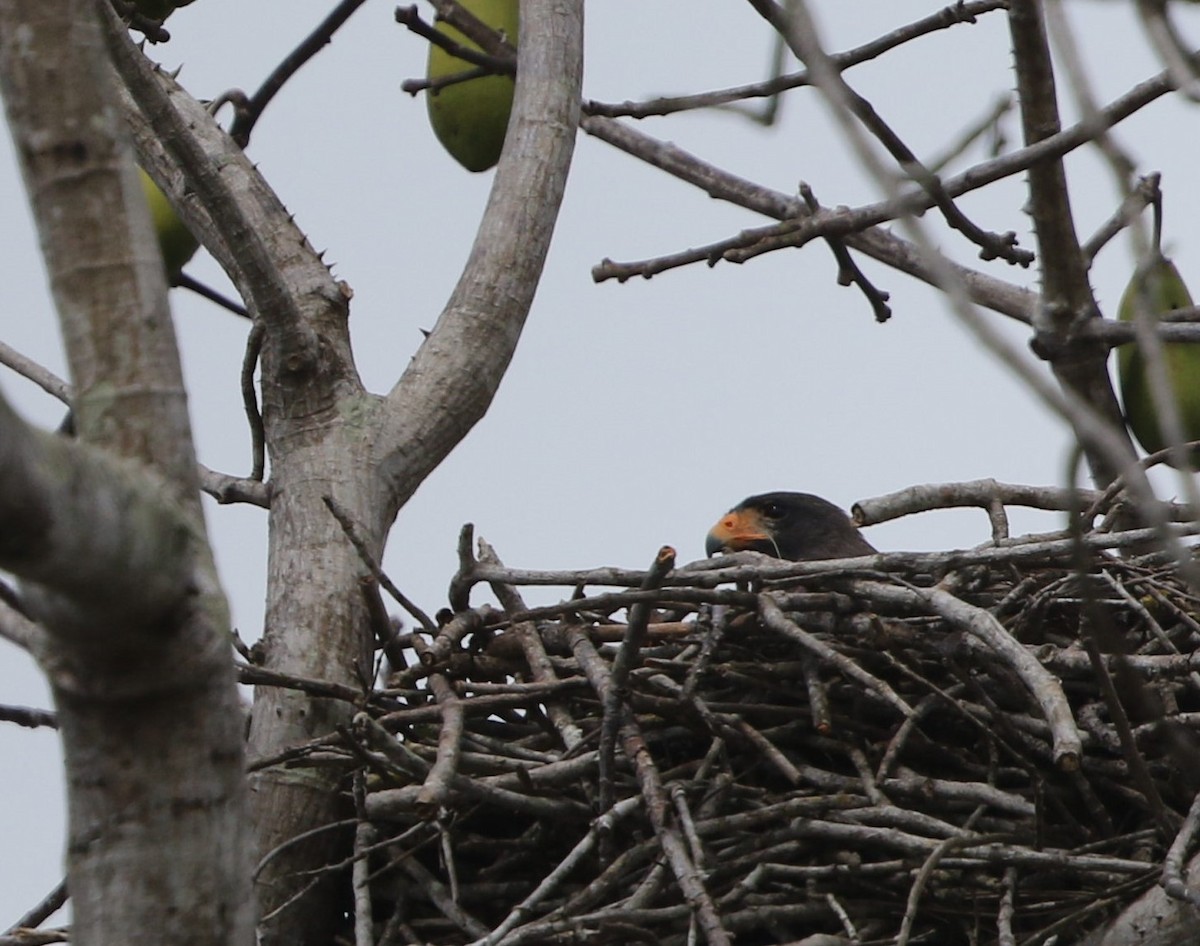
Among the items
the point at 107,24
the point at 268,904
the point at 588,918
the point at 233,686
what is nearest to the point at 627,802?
the point at 588,918

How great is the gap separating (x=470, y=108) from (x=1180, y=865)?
2.95 metres

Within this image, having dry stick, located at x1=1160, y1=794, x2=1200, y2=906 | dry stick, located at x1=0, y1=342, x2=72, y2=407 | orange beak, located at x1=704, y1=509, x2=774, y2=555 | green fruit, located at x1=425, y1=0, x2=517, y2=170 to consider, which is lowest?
dry stick, located at x1=1160, y1=794, x2=1200, y2=906

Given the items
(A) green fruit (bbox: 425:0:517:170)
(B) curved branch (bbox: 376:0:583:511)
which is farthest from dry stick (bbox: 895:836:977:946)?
(A) green fruit (bbox: 425:0:517:170)

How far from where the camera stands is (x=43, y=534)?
1.59 m

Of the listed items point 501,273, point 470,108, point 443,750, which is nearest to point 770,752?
point 443,750

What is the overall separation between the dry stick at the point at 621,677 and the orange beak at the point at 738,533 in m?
1.98

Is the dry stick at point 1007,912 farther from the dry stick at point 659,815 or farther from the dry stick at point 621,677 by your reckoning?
the dry stick at point 621,677

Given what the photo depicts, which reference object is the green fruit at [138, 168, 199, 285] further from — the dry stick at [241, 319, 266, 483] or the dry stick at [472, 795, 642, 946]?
the dry stick at [472, 795, 642, 946]

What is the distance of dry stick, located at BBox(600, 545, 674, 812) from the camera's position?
3307 millimetres

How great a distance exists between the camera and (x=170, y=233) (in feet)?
15.5

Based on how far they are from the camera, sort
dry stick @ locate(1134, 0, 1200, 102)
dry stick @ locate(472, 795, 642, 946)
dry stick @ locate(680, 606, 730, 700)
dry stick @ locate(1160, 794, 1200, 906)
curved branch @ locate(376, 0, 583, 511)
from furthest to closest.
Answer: curved branch @ locate(376, 0, 583, 511)
dry stick @ locate(680, 606, 730, 700)
dry stick @ locate(472, 795, 642, 946)
dry stick @ locate(1160, 794, 1200, 906)
dry stick @ locate(1134, 0, 1200, 102)

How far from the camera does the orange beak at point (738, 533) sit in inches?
212

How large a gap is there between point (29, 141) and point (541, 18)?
9.36 ft

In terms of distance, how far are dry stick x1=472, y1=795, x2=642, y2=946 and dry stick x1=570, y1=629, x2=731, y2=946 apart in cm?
A: 6
